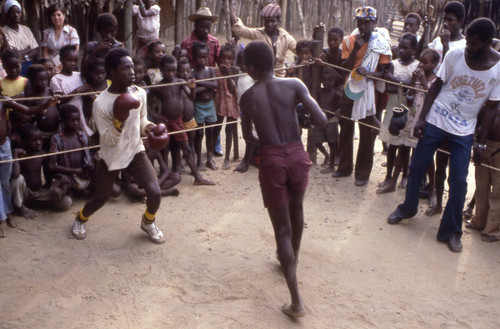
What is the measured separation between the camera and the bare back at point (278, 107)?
3428 millimetres

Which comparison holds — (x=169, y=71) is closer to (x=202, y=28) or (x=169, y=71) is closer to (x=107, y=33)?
(x=107, y=33)

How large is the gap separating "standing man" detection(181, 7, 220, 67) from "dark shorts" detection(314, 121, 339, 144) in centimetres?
155

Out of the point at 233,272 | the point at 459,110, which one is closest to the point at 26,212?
the point at 233,272

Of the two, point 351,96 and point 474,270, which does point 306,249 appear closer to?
point 474,270

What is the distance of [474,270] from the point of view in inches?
171

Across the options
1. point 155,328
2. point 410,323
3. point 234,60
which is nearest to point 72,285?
point 155,328

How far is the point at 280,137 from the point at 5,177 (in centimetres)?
259

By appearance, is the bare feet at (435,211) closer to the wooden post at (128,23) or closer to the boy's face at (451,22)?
the boy's face at (451,22)

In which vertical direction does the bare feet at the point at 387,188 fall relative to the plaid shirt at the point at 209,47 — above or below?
below

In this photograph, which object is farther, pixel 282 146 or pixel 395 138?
pixel 395 138

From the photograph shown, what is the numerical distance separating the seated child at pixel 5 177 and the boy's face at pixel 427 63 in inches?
160

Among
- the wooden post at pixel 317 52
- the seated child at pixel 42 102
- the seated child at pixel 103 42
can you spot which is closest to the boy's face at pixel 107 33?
the seated child at pixel 103 42

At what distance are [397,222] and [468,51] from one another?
1.74 metres

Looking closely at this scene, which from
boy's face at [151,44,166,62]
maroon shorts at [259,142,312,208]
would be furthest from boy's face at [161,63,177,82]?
maroon shorts at [259,142,312,208]
